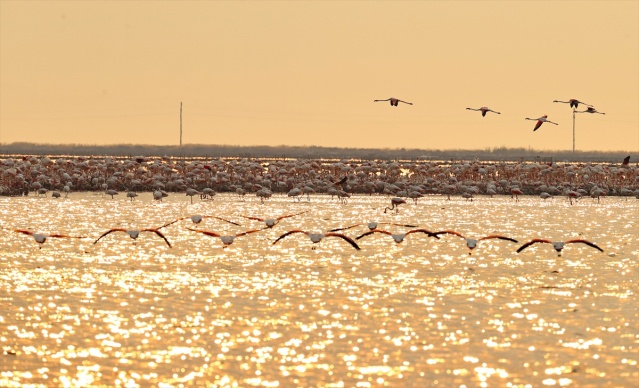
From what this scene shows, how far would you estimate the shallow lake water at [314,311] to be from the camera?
1584 centimetres

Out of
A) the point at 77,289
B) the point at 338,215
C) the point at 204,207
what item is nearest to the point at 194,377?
the point at 77,289

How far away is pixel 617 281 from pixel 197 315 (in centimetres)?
980

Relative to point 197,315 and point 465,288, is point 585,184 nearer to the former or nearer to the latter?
point 465,288

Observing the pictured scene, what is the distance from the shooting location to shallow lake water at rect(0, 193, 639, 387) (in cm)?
1584

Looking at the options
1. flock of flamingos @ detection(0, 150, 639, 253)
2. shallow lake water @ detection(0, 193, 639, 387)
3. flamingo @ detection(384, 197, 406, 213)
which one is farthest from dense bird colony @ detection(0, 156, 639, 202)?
shallow lake water @ detection(0, 193, 639, 387)

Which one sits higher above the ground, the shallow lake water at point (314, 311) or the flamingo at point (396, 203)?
the flamingo at point (396, 203)

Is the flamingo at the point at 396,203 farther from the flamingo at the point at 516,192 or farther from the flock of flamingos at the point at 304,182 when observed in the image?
the flamingo at the point at 516,192

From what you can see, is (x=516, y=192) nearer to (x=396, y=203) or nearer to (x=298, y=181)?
(x=396, y=203)

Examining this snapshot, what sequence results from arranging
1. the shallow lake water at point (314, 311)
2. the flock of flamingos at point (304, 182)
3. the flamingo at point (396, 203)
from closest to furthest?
the shallow lake water at point (314, 311) < the flamingo at point (396, 203) < the flock of flamingos at point (304, 182)

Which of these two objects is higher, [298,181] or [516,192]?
[298,181]

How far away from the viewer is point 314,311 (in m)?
20.7

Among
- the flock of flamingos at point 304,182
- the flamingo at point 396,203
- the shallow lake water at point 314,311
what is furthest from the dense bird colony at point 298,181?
the shallow lake water at point 314,311

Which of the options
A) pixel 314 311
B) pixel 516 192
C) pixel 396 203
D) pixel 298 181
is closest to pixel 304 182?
pixel 298 181

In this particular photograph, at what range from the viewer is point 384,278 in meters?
25.5
